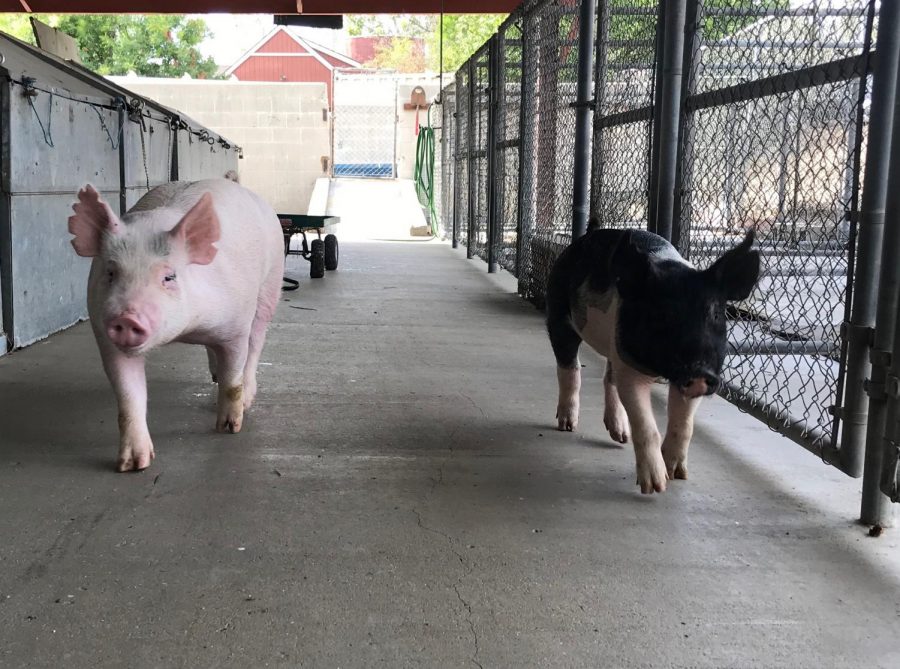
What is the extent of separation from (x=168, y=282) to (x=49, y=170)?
3589mm

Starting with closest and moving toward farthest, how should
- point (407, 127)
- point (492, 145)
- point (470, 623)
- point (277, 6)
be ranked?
1. point (470, 623)
2. point (492, 145)
3. point (277, 6)
4. point (407, 127)

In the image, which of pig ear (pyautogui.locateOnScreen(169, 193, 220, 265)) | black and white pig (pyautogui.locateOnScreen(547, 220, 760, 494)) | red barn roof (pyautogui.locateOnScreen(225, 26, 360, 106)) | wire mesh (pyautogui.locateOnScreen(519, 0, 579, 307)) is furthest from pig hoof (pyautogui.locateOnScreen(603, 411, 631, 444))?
red barn roof (pyautogui.locateOnScreen(225, 26, 360, 106))

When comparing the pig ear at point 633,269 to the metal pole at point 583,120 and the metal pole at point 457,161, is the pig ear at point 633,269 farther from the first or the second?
the metal pole at point 457,161

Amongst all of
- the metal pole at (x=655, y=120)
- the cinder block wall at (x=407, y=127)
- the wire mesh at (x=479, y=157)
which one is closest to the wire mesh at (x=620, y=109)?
the metal pole at (x=655, y=120)

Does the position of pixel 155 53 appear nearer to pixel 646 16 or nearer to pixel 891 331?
pixel 646 16

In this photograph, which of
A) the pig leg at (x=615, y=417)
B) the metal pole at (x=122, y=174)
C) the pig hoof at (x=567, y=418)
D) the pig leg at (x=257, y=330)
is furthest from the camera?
the metal pole at (x=122, y=174)

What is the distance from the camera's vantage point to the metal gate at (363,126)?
2222 cm

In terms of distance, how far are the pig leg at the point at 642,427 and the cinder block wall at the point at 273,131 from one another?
60.4 ft

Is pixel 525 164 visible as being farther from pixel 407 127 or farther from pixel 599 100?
pixel 407 127

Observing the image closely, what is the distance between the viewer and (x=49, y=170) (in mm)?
6172

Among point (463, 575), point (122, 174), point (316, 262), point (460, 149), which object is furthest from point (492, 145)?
point (463, 575)

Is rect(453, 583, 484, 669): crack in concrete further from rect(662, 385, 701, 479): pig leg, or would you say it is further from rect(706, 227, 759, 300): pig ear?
rect(706, 227, 759, 300): pig ear

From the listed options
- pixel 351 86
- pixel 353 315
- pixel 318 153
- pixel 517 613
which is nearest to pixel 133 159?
pixel 353 315

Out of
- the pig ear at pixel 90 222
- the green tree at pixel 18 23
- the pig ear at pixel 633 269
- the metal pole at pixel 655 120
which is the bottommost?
the pig ear at pixel 633 269
